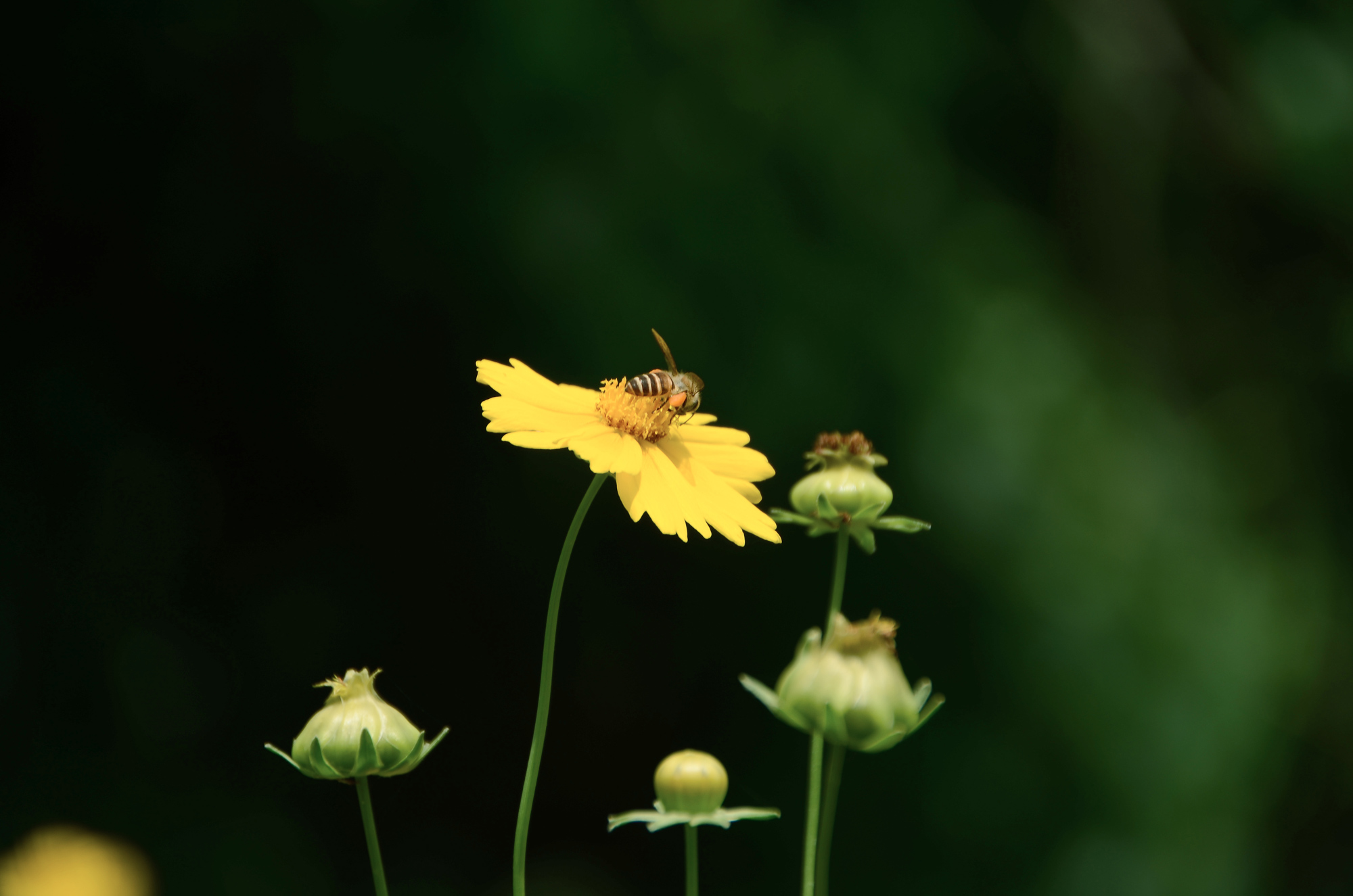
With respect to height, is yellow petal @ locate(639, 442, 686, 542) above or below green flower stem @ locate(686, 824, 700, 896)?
above

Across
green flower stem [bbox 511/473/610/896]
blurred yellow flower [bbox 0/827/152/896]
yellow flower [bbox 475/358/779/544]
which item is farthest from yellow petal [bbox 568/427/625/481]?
blurred yellow flower [bbox 0/827/152/896]

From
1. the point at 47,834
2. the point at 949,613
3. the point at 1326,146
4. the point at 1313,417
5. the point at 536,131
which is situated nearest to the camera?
the point at 47,834

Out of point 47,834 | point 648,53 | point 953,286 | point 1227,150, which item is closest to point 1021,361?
point 953,286

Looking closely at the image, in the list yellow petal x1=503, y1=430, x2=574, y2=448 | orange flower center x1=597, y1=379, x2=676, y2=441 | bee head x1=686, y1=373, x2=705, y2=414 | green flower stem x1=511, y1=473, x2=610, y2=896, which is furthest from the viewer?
bee head x1=686, y1=373, x2=705, y2=414

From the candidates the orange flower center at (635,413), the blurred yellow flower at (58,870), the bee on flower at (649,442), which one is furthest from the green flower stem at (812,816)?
the blurred yellow flower at (58,870)

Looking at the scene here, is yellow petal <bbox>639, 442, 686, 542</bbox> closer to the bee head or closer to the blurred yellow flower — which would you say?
the bee head

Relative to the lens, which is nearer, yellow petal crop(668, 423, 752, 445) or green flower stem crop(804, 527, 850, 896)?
green flower stem crop(804, 527, 850, 896)

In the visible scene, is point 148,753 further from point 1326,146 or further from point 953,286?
point 1326,146
